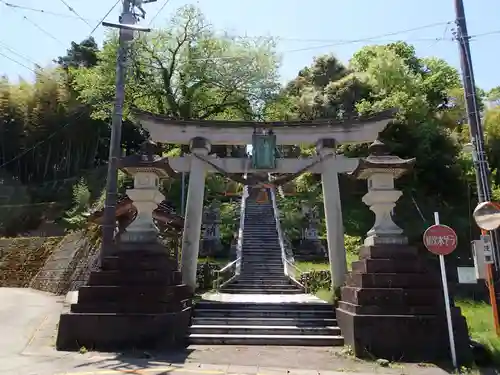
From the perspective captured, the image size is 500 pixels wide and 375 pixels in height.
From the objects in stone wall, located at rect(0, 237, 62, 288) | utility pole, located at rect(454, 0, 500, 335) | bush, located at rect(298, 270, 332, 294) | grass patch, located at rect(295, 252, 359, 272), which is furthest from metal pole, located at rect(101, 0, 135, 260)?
stone wall, located at rect(0, 237, 62, 288)

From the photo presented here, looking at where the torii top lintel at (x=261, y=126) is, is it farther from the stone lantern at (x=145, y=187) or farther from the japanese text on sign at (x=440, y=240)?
the japanese text on sign at (x=440, y=240)

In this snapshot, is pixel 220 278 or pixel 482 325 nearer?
pixel 482 325

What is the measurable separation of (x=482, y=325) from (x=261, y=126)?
283 inches

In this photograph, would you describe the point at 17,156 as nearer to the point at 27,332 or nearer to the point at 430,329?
the point at 27,332

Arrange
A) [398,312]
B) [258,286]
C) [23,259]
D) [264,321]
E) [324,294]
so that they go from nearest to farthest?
[398,312] < [264,321] < [324,294] < [258,286] < [23,259]

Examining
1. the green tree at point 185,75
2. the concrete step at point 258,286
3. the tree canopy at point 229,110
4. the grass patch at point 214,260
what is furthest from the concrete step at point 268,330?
the green tree at point 185,75

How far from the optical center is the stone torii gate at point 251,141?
39.7 feet

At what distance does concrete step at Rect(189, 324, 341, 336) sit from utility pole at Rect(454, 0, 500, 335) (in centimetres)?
→ 364

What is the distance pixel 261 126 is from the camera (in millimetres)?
12352

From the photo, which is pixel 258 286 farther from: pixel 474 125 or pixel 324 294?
pixel 474 125

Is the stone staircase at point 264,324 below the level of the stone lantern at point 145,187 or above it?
below

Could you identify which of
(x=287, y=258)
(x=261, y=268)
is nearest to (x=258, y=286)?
(x=261, y=268)

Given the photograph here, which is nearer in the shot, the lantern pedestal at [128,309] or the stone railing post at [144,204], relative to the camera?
the lantern pedestal at [128,309]

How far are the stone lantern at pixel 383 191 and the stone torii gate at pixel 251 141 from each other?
173 cm
